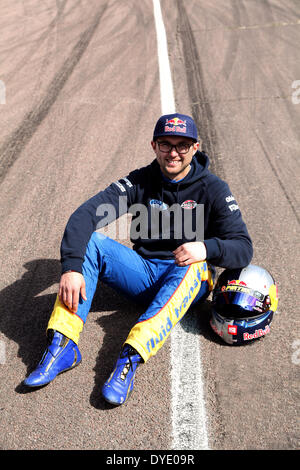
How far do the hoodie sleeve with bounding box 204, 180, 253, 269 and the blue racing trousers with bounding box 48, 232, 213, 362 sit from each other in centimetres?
20

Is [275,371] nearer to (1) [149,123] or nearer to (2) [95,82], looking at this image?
(1) [149,123]

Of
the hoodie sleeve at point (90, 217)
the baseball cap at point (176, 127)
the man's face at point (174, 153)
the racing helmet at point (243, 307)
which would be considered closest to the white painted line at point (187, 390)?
the racing helmet at point (243, 307)

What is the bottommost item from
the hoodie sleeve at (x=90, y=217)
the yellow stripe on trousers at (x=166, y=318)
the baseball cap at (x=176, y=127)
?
the yellow stripe on trousers at (x=166, y=318)

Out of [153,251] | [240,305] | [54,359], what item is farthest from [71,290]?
[240,305]

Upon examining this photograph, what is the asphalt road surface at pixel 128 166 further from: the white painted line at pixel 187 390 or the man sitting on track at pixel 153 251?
the man sitting on track at pixel 153 251

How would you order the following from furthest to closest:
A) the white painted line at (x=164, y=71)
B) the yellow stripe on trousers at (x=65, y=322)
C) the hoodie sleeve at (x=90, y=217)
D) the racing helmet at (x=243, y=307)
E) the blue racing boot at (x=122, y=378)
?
1. the white painted line at (x=164, y=71)
2. the racing helmet at (x=243, y=307)
3. the hoodie sleeve at (x=90, y=217)
4. the yellow stripe on trousers at (x=65, y=322)
5. the blue racing boot at (x=122, y=378)

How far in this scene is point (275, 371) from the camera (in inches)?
155

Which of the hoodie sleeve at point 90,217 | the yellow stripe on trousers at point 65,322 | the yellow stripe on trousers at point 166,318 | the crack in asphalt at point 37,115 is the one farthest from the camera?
the crack in asphalt at point 37,115

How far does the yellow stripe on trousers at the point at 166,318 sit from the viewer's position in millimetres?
3690

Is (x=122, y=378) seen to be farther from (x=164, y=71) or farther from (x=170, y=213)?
(x=164, y=71)

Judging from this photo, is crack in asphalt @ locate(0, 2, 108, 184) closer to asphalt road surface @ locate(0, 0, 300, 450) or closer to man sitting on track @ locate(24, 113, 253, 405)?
asphalt road surface @ locate(0, 0, 300, 450)

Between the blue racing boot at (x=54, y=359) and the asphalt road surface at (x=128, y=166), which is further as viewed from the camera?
the blue racing boot at (x=54, y=359)

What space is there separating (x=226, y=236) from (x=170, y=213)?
21.8 inches
